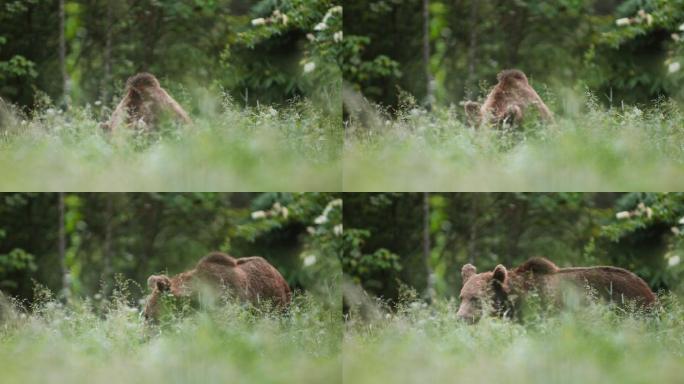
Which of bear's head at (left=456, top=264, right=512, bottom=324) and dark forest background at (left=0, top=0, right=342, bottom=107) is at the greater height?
dark forest background at (left=0, top=0, right=342, bottom=107)

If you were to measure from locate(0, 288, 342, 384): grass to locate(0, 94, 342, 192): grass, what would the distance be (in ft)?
2.31

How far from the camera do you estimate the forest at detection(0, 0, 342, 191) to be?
5.55 meters

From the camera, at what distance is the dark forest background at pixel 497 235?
556cm

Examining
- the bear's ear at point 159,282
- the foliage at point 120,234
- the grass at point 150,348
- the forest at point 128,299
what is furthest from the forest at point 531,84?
the bear's ear at point 159,282

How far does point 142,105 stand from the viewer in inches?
220

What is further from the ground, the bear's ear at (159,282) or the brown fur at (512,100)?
the brown fur at (512,100)

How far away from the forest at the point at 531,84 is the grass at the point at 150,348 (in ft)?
3.26

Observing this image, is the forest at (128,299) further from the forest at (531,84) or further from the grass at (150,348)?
the forest at (531,84)

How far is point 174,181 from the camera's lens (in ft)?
18.3

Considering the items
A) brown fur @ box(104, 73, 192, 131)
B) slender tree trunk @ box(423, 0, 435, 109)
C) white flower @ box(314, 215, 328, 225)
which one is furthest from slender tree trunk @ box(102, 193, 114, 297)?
slender tree trunk @ box(423, 0, 435, 109)

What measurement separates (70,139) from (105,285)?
0.84 metres

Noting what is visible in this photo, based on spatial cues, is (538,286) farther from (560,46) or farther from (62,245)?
(62,245)

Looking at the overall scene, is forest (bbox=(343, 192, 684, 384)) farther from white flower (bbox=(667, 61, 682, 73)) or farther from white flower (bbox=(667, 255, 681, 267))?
white flower (bbox=(667, 61, 682, 73))

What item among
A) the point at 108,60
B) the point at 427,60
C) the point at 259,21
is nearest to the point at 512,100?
the point at 427,60
